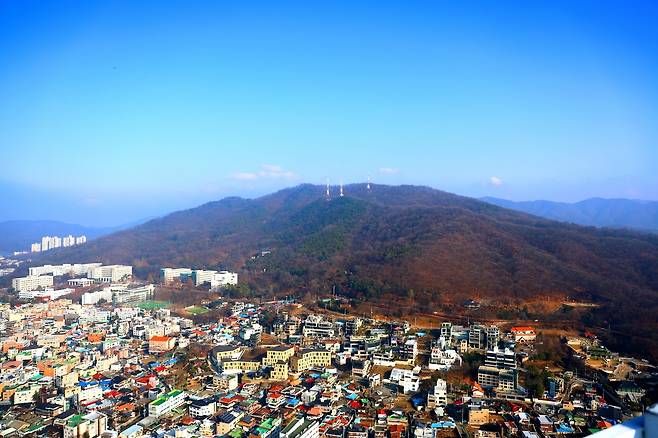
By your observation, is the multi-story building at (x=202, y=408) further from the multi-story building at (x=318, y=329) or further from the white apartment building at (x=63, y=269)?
the white apartment building at (x=63, y=269)

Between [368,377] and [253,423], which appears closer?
[253,423]

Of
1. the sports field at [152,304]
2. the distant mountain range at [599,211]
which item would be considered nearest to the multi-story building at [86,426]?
the sports field at [152,304]

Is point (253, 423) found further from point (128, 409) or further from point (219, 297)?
point (219, 297)

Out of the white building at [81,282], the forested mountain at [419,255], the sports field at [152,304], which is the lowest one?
the sports field at [152,304]

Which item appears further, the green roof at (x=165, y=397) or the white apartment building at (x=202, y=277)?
the white apartment building at (x=202, y=277)

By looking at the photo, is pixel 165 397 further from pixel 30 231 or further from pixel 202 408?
pixel 30 231

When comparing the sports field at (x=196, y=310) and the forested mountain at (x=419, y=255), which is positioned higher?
the forested mountain at (x=419, y=255)

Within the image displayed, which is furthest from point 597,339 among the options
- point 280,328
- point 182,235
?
point 182,235
